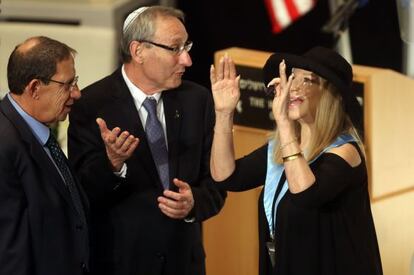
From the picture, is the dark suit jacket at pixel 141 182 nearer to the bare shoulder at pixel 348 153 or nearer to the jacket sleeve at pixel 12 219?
the jacket sleeve at pixel 12 219

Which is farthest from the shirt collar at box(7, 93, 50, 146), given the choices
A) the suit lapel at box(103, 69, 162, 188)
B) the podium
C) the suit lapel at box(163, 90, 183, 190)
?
the podium

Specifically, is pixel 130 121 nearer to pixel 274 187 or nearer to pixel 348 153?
pixel 274 187

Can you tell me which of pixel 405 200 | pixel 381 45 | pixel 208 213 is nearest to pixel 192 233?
pixel 208 213

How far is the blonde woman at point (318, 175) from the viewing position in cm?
387

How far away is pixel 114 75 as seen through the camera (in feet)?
14.9

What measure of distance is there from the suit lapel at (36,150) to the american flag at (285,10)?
3.38 meters

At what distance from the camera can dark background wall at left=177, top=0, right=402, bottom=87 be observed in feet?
22.0

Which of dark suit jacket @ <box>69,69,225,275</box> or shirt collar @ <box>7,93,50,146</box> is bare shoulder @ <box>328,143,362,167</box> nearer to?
dark suit jacket @ <box>69,69,225,275</box>

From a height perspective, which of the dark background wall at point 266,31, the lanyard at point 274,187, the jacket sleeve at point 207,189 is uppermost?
the lanyard at point 274,187

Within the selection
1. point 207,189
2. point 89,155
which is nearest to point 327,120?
point 207,189

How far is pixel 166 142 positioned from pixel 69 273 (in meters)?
0.71

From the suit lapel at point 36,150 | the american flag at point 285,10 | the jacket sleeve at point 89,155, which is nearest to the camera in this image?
the suit lapel at point 36,150

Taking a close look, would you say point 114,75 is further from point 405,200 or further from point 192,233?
point 405,200

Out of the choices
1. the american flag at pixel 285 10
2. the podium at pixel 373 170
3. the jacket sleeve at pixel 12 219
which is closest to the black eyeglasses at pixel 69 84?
the jacket sleeve at pixel 12 219
